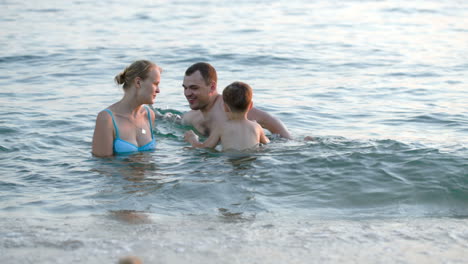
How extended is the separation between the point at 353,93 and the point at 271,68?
2706mm

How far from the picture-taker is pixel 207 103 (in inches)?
332

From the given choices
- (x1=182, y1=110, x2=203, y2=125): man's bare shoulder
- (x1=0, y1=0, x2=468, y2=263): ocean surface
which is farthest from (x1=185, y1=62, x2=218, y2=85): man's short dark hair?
(x1=0, y1=0, x2=468, y2=263): ocean surface

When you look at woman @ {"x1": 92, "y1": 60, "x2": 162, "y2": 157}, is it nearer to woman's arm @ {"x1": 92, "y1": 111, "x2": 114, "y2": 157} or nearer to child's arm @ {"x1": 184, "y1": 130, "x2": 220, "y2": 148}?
woman's arm @ {"x1": 92, "y1": 111, "x2": 114, "y2": 157}

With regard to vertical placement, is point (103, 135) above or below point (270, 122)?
above

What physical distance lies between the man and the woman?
1094 mm

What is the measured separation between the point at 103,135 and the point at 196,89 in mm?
1682

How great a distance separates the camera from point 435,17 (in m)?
22.1

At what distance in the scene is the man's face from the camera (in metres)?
8.20

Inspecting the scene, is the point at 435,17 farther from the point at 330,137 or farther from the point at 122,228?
the point at 122,228

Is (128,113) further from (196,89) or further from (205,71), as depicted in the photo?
(205,71)

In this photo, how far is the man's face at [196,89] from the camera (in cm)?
820

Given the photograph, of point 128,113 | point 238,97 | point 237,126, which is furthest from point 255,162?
point 128,113

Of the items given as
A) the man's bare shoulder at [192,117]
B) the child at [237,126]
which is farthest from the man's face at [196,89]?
the child at [237,126]

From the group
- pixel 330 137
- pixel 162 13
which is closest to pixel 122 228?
pixel 330 137
